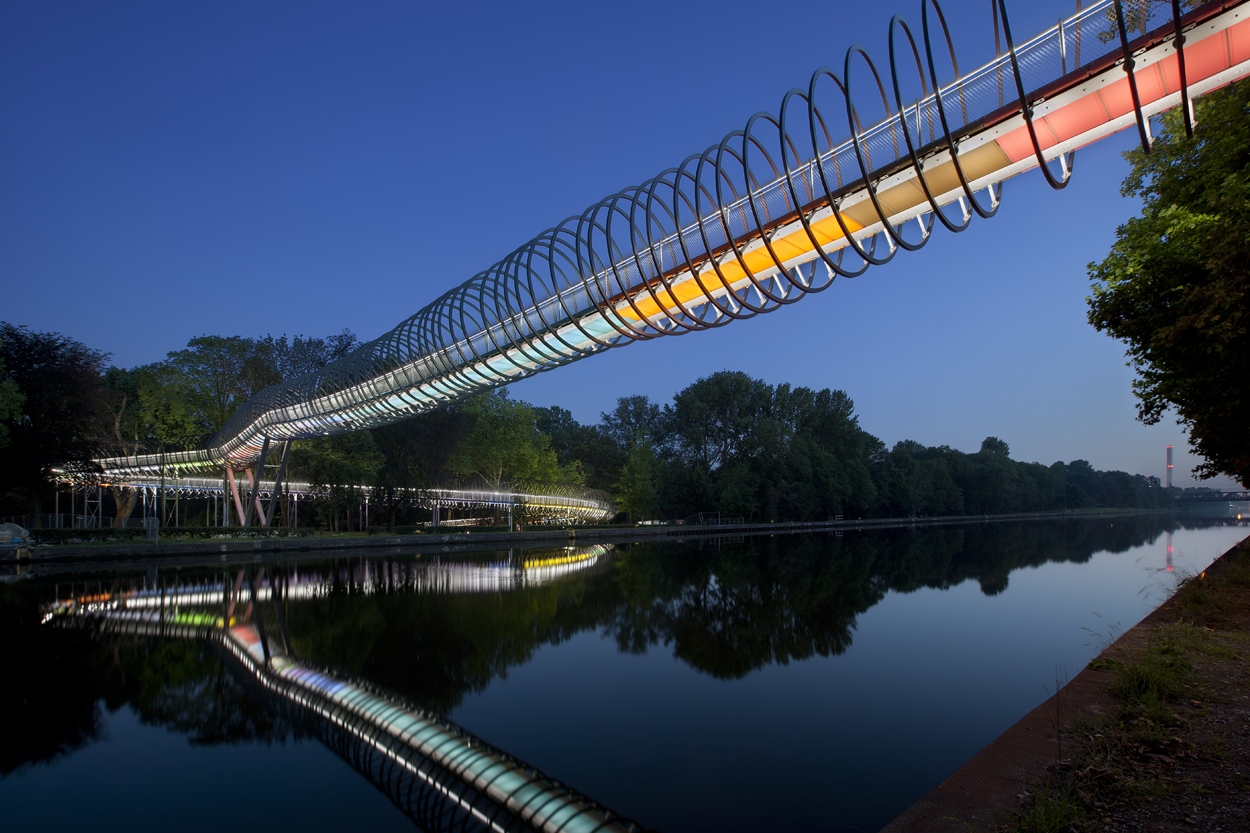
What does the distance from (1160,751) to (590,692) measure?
581cm

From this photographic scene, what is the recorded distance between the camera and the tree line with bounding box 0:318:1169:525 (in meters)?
32.2

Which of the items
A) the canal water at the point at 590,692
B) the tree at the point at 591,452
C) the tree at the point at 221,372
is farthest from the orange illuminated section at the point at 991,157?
the tree at the point at 591,452

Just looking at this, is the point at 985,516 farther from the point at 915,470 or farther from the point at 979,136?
the point at 979,136

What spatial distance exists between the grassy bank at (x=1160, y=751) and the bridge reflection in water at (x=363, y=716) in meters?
2.86

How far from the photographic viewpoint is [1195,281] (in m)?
10.9

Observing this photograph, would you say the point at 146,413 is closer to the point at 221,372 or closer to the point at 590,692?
the point at 221,372

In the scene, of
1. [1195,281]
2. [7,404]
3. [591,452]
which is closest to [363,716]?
[1195,281]

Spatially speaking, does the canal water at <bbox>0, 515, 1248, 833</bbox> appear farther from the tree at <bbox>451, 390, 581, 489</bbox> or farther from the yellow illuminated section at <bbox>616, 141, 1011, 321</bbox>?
the tree at <bbox>451, 390, 581, 489</bbox>

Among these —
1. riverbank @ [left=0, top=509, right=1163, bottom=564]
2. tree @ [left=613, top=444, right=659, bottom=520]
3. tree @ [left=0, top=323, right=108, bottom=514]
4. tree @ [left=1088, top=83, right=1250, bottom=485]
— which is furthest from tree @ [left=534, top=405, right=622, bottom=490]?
tree @ [left=1088, top=83, right=1250, bottom=485]

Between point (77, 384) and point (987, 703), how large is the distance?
37920 millimetres

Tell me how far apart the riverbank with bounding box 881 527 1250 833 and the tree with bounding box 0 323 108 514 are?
112ft

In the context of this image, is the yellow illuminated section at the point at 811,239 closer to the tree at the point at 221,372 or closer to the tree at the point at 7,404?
the tree at the point at 7,404

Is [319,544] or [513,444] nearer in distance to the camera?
[319,544]

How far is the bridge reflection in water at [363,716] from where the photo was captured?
5.46 metres
